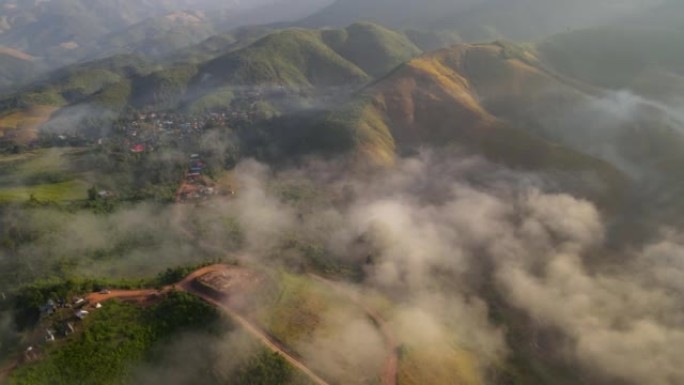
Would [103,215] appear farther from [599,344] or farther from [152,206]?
[599,344]

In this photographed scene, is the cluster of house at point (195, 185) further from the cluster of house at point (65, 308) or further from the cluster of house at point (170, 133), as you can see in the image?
the cluster of house at point (65, 308)

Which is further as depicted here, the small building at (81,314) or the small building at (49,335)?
the small building at (81,314)

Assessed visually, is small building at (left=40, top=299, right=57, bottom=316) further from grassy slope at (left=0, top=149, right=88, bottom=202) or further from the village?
grassy slope at (left=0, top=149, right=88, bottom=202)

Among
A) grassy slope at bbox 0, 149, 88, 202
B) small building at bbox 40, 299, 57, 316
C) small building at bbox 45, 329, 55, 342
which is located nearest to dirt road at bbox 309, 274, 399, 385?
small building at bbox 40, 299, 57, 316

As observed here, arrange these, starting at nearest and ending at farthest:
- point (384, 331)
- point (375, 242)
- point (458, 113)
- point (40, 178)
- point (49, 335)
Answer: point (49, 335)
point (384, 331)
point (375, 242)
point (40, 178)
point (458, 113)

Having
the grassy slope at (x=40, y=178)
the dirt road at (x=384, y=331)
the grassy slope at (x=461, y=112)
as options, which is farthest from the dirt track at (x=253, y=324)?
the grassy slope at (x=461, y=112)

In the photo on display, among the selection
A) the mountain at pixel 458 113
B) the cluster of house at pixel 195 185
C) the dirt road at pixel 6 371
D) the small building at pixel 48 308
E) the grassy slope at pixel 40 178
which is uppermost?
the mountain at pixel 458 113

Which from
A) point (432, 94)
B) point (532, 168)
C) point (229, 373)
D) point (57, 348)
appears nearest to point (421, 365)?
point (229, 373)

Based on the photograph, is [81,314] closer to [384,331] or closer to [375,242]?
[384,331]

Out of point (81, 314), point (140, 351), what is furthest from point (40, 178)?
point (140, 351)
